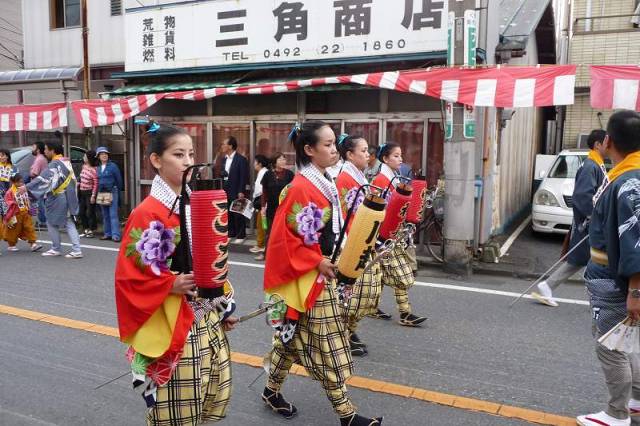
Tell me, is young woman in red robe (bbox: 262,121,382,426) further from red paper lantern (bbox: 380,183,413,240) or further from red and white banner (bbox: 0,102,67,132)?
red and white banner (bbox: 0,102,67,132)

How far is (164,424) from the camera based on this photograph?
2484mm

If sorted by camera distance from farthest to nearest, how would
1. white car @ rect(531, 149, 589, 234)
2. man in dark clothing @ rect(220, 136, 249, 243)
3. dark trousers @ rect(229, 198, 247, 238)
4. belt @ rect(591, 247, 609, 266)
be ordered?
dark trousers @ rect(229, 198, 247, 238) → man in dark clothing @ rect(220, 136, 249, 243) → white car @ rect(531, 149, 589, 234) → belt @ rect(591, 247, 609, 266)

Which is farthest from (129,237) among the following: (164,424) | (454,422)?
(454,422)

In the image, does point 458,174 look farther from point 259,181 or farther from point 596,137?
point 259,181

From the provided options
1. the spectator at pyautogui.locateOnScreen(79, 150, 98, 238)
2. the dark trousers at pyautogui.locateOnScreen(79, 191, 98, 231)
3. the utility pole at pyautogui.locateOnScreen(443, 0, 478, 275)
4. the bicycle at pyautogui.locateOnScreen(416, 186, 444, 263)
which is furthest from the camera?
the dark trousers at pyautogui.locateOnScreen(79, 191, 98, 231)

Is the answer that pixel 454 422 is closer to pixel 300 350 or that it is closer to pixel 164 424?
pixel 300 350

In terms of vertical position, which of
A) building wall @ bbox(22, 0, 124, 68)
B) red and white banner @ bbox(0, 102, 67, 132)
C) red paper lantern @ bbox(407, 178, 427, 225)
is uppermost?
building wall @ bbox(22, 0, 124, 68)

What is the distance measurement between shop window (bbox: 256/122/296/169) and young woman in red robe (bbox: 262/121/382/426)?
7076 mm

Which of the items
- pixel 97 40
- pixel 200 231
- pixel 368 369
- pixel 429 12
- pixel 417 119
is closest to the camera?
pixel 200 231

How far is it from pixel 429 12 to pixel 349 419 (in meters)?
6.98

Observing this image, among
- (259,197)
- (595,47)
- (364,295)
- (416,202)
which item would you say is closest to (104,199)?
(259,197)

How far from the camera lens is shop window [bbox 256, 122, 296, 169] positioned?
10.5 m

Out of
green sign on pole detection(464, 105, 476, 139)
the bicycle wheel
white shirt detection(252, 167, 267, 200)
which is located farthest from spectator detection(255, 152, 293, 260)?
green sign on pole detection(464, 105, 476, 139)

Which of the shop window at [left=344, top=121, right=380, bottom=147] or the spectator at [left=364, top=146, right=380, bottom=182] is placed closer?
the spectator at [left=364, top=146, right=380, bottom=182]
